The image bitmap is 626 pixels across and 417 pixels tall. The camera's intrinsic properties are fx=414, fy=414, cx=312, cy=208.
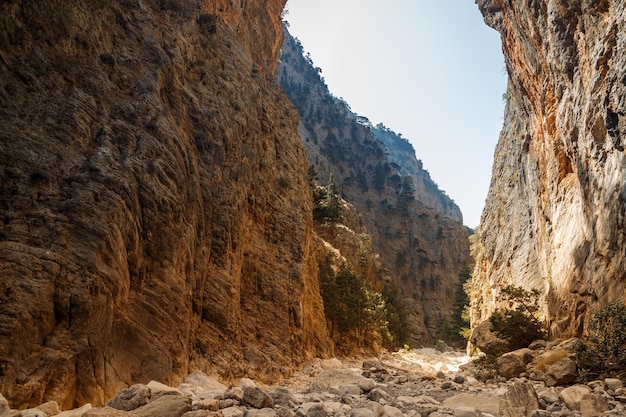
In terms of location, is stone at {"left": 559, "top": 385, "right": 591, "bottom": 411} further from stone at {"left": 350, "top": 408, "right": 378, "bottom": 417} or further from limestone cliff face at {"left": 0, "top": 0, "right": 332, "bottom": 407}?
limestone cliff face at {"left": 0, "top": 0, "right": 332, "bottom": 407}

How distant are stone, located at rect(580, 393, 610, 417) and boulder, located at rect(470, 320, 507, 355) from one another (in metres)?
11.4

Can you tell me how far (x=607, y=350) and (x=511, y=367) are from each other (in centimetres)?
367

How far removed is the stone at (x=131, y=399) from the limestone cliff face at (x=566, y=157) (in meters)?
12.6

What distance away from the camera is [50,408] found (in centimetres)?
682

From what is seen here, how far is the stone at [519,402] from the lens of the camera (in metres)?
7.38

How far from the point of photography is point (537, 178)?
79.8 ft

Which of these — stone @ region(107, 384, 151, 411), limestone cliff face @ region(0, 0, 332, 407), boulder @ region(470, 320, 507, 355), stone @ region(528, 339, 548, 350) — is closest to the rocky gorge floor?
stone @ region(107, 384, 151, 411)

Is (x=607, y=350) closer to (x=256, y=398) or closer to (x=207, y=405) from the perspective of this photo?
(x=256, y=398)

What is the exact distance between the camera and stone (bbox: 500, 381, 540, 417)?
7.38 m

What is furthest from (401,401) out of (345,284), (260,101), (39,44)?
(345,284)

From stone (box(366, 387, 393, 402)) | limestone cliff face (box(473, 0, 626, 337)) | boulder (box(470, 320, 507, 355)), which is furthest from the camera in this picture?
boulder (box(470, 320, 507, 355))

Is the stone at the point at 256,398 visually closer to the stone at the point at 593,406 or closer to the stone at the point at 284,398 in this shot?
the stone at the point at 284,398

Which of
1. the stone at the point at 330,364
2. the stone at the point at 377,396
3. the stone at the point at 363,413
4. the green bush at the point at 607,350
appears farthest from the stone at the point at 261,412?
the stone at the point at 330,364

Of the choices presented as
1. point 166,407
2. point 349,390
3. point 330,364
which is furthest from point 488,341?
point 166,407
